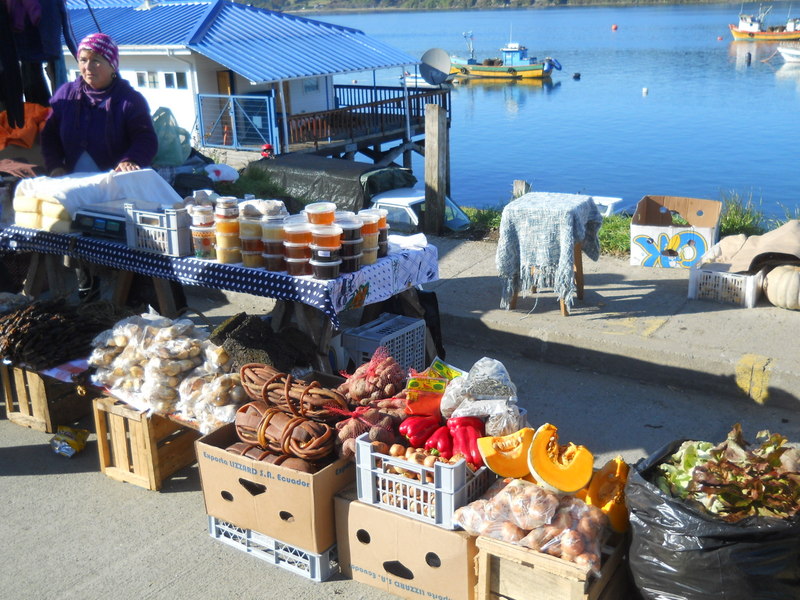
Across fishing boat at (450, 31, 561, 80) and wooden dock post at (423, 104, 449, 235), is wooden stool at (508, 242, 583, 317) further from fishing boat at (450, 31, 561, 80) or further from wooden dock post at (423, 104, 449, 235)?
fishing boat at (450, 31, 561, 80)

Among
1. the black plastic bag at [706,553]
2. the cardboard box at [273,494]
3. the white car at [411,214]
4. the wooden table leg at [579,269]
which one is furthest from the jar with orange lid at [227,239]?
the white car at [411,214]

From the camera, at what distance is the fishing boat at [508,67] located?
5634cm

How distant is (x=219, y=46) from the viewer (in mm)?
21469

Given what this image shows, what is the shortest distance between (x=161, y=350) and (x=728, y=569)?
9.84 feet

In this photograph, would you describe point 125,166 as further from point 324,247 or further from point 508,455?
point 508,455

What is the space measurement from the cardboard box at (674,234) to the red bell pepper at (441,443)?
4.78 m

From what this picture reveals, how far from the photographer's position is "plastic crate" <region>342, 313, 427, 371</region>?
517 centimetres

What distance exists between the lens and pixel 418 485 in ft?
11.0

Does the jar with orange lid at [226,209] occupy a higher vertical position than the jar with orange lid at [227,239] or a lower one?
higher

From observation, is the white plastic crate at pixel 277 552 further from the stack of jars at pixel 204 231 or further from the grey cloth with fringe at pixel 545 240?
the grey cloth with fringe at pixel 545 240

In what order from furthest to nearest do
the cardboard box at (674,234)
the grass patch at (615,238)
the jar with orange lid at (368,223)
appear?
the grass patch at (615,238) → the cardboard box at (674,234) → the jar with orange lid at (368,223)

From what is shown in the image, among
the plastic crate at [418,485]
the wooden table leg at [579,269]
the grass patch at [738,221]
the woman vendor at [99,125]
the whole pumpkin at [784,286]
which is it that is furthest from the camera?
the grass patch at [738,221]

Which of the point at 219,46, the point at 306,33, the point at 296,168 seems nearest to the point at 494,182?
the point at 306,33

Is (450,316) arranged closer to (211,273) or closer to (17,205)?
(211,273)
